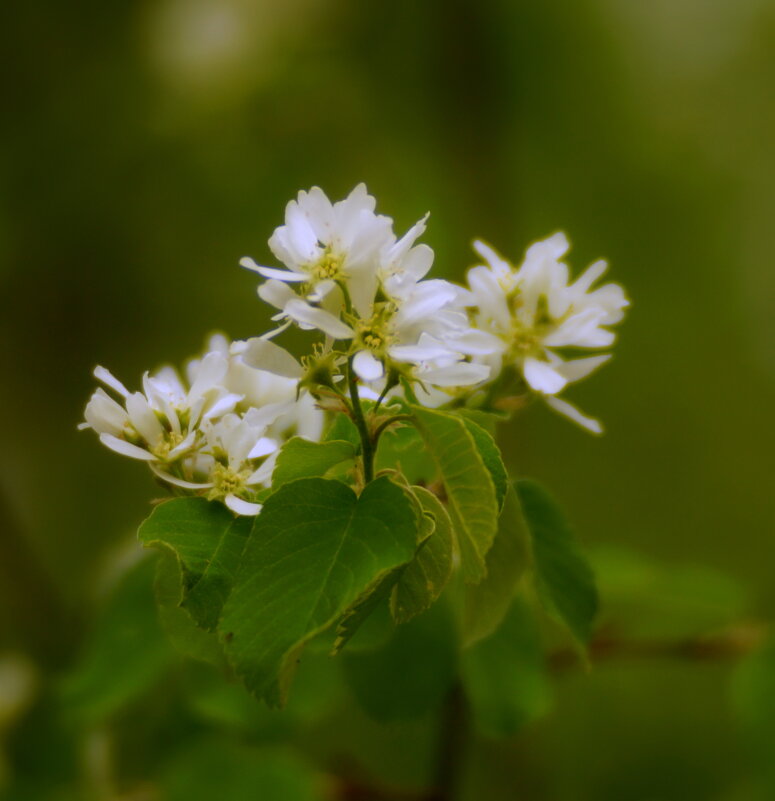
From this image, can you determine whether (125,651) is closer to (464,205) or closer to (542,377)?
(542,377)

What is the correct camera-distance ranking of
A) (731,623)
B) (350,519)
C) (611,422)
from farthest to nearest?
(611,422) → (731,623) → (350,519)

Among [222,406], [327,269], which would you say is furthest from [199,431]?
[327,269]

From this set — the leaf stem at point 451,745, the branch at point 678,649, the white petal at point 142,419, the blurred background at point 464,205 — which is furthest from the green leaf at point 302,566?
the blurred background at point 464,205

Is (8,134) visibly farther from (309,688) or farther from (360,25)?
(309,688)

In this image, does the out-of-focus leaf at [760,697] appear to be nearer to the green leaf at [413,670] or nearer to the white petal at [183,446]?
the green leaf at [413,670]

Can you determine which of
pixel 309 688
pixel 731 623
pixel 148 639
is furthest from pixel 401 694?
pixel 731 623

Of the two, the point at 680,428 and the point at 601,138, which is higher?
the point at 601,138

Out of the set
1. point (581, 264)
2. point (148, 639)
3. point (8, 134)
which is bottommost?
point (148, 639)

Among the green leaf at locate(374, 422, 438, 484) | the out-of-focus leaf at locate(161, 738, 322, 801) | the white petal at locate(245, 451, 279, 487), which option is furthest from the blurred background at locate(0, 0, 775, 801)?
the white petal at locate(245, 451, 279, 487)
